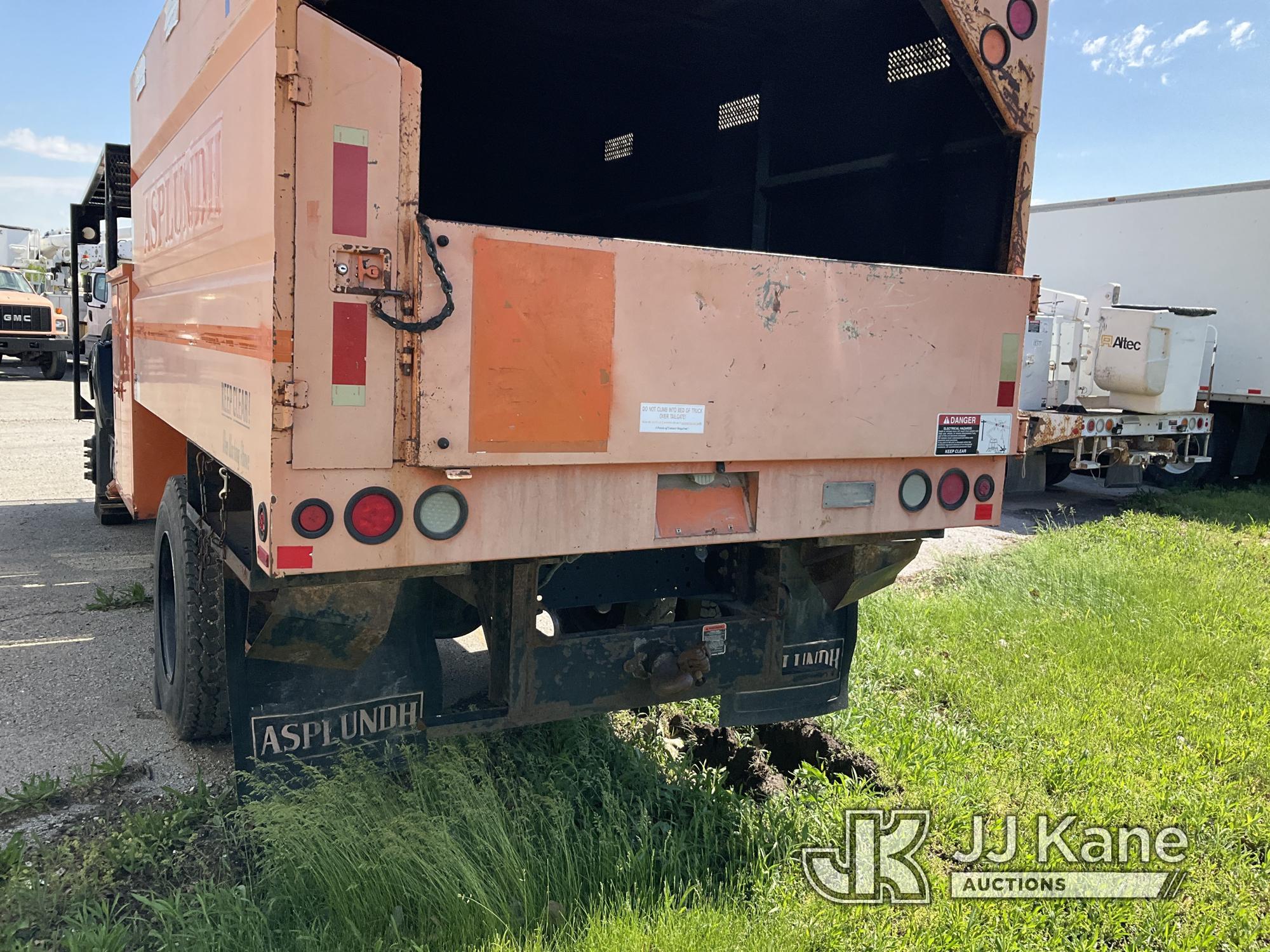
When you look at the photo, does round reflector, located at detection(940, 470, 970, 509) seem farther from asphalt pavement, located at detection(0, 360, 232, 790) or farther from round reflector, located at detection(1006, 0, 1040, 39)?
asphalt pavement, located at detection(0, 360, 232, 790)

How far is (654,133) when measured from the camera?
18.1 feet

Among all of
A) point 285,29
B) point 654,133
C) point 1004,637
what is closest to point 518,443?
point 285,29

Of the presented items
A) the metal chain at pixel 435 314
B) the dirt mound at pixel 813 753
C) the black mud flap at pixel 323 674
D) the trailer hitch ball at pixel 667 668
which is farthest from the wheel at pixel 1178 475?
the metal chain at pixel 435 314

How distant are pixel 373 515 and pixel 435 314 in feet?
1.71

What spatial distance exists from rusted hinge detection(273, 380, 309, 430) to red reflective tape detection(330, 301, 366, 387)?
0.26 ft

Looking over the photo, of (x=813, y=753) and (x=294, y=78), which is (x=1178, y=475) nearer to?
(x=813, y=753)

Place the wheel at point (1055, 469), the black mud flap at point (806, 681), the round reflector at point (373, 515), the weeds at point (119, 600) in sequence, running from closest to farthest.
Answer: the round reflector at point (373, 515) < the black mud flap at point (806, 681) < the weeds at point (119, 600) < the wheel at point (1055, 469)

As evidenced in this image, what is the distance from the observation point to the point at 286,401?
2.30 metres

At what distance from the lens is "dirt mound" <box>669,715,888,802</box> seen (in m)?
3.72

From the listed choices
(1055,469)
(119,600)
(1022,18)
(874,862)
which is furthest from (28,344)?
(874,862)

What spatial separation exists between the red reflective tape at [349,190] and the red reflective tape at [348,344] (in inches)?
7.3

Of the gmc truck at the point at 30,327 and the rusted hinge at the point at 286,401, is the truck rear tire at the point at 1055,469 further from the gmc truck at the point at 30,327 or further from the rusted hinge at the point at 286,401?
the gmc truck at the point at 30,327

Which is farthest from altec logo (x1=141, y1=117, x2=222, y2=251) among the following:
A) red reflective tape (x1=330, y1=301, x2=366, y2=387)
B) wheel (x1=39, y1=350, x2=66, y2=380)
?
wheel (x1=39, y1=350, x2=66, y2=380)

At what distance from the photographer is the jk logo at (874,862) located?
9.82 ft
